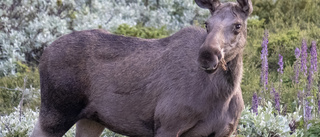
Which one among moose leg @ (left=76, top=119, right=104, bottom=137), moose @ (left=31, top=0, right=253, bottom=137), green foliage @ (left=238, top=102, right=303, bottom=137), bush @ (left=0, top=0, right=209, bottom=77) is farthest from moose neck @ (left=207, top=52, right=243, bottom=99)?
bush @ (left=0, top=0, right=209, bottom=77)

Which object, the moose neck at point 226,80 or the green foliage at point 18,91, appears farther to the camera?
the green foliage at point 18,91

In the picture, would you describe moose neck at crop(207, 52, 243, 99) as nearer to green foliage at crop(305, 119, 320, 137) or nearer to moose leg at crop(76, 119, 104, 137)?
green foliage at crop(305, 119, 320, 137)

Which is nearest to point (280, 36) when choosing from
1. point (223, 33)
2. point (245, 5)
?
point (245, 5)

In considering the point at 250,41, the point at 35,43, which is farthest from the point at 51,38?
the point at 250,41

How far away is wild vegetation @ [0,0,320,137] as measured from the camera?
8.44 metres

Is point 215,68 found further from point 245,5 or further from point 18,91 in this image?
point 18,91

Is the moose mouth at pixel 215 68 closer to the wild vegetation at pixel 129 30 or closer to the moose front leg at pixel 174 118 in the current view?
the moose front leg at pixel 174 118

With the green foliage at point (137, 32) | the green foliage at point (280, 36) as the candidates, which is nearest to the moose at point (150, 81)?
the green foliage at point (280, 36)

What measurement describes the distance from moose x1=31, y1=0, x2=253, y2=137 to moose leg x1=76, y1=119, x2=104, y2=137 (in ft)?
0.03

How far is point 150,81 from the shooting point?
5.22 meters

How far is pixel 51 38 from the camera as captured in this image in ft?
33.2

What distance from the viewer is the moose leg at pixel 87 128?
590cm

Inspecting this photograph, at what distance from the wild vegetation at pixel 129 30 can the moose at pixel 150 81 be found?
5.37 ft

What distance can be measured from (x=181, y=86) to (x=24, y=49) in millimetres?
5850
